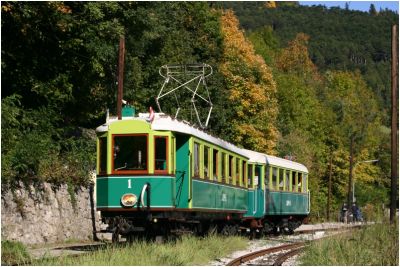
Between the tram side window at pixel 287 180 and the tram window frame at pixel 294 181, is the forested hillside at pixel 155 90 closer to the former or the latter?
the tram side window at pixel 287 180

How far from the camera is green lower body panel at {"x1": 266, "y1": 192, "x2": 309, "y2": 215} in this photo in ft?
91.1

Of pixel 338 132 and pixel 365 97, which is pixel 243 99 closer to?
pixel 338 132

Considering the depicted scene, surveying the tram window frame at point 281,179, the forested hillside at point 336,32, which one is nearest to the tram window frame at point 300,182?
the tram window frame at point 281,179

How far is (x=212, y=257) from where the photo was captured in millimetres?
17469

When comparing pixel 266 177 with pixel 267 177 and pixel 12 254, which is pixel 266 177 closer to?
pixel 267 177

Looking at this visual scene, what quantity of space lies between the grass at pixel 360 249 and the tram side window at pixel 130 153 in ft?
13.9

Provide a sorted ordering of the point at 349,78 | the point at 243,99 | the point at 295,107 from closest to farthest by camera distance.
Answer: the point at 243,99 → the point at 295,107 → the point at 349,78

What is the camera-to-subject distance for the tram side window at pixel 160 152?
17.5 m

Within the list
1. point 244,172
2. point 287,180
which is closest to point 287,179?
point 287,180

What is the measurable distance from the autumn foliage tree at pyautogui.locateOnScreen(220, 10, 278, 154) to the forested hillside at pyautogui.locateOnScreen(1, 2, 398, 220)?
68 millimetres

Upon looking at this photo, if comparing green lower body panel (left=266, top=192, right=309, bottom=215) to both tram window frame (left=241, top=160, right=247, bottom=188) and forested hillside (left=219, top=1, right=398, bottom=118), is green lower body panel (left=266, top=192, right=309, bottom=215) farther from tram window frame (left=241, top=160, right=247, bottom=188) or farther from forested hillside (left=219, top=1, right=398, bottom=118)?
forested hillside (left=219, top=1, right=398, bottom=118)

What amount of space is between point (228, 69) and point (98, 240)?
2349cm

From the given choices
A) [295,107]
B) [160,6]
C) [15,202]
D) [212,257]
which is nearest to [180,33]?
[160,6]

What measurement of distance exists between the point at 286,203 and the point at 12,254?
1578cm
